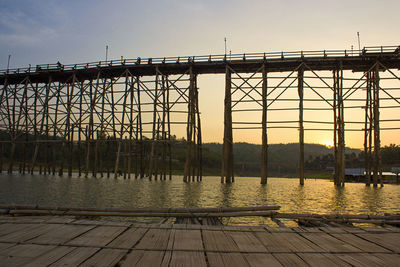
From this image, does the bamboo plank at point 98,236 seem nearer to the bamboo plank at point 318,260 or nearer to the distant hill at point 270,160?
the bamboo plank at point 318,260

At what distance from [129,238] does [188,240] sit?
85 cm

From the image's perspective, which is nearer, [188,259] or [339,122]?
[188,259]

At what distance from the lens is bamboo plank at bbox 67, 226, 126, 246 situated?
367cm

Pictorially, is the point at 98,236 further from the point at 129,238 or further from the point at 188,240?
the point at 188,240

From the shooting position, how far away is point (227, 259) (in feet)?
10.4

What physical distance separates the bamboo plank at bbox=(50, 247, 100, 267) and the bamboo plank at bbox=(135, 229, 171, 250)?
A: 0.57 meters

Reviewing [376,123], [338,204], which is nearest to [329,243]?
[338,204]

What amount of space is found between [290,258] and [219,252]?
2.76ft

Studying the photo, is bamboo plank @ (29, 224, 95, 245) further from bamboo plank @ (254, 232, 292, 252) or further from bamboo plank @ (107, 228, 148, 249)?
bamboo plank @ (254, 232, 292, 252)

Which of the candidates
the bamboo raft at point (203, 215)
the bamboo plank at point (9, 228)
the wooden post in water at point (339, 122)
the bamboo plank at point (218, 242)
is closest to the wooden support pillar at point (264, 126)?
the wooden post in water at point (339, 122)

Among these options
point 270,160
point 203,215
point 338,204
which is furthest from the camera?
point 270,160

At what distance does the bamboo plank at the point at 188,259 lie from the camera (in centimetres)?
300

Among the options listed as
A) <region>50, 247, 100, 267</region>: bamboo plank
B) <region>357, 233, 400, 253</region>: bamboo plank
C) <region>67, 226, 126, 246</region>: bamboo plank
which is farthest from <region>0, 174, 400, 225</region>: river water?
<region>50, 247, 100, 267</region>: bamboo plank

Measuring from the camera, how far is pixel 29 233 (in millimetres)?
4129
